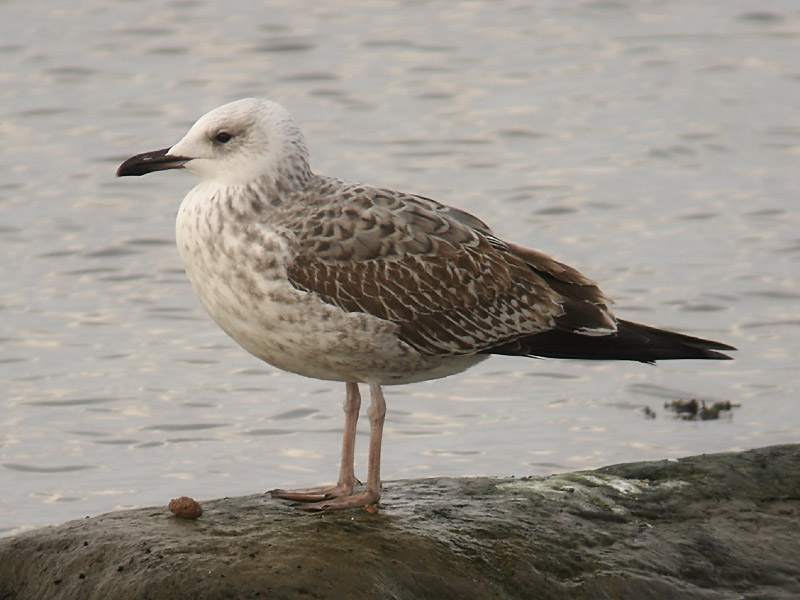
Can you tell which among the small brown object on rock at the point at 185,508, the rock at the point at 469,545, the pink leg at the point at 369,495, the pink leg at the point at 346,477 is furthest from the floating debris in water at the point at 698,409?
the small brown object on rock at the point at 185,508

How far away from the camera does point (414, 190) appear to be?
16109 millimetres

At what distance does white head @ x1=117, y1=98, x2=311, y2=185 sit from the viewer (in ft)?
25.6

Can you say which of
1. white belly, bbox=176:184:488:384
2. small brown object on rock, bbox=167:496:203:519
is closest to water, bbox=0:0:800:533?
white belly, bbox=176:184:488:384

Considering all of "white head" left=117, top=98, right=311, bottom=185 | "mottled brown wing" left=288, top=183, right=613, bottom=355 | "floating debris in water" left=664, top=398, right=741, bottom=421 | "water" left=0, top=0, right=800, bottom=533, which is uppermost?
"white head" left=117, top=98, right=311, bottom=185

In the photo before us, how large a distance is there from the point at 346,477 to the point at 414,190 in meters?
8.46

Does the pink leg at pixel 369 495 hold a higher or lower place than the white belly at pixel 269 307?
lower

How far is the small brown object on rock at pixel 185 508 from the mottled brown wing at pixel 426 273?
44.6 inches

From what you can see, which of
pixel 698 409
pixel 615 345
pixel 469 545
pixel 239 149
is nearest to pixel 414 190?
pixel 698 409

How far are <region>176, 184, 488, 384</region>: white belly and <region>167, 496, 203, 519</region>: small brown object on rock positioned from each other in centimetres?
83

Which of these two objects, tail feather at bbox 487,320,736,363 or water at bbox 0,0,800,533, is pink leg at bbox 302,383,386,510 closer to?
tail feather at bbox 487,320,736,363

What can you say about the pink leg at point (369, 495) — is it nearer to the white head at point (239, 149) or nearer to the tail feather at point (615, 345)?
the tail feather at point (615, 345)

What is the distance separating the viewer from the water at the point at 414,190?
11.3m

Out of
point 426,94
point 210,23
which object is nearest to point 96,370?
point 426,94

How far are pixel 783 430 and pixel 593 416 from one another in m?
1.38
